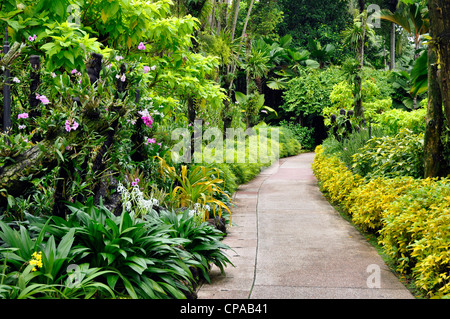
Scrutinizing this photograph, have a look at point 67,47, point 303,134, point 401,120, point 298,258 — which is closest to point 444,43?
point 298,258

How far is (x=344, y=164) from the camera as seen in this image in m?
9.81

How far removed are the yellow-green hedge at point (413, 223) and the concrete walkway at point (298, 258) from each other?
25 cm

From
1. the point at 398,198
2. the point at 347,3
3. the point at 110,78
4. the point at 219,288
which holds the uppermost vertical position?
the point at 347,3

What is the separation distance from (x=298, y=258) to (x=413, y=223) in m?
1.39

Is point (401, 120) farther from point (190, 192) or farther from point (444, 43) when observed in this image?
point (190, 192)

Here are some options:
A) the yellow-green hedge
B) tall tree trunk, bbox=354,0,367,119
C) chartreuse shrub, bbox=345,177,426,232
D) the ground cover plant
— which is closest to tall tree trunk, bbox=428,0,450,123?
the ground cover plant

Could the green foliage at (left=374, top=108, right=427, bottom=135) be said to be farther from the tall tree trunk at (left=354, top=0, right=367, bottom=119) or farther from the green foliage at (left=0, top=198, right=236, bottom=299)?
the green foliage at (left=0, top=198, right=236, bottom=299)

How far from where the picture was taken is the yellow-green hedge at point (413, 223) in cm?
397

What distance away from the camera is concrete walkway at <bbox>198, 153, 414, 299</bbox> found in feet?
13.9

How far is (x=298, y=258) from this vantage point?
17.3ft

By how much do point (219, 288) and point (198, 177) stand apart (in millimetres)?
3154

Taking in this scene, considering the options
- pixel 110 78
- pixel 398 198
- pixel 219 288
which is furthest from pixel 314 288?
pixel 110 78

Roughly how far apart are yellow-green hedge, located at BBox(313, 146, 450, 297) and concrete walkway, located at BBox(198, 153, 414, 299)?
0.82ft

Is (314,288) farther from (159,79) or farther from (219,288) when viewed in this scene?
(159,79)
